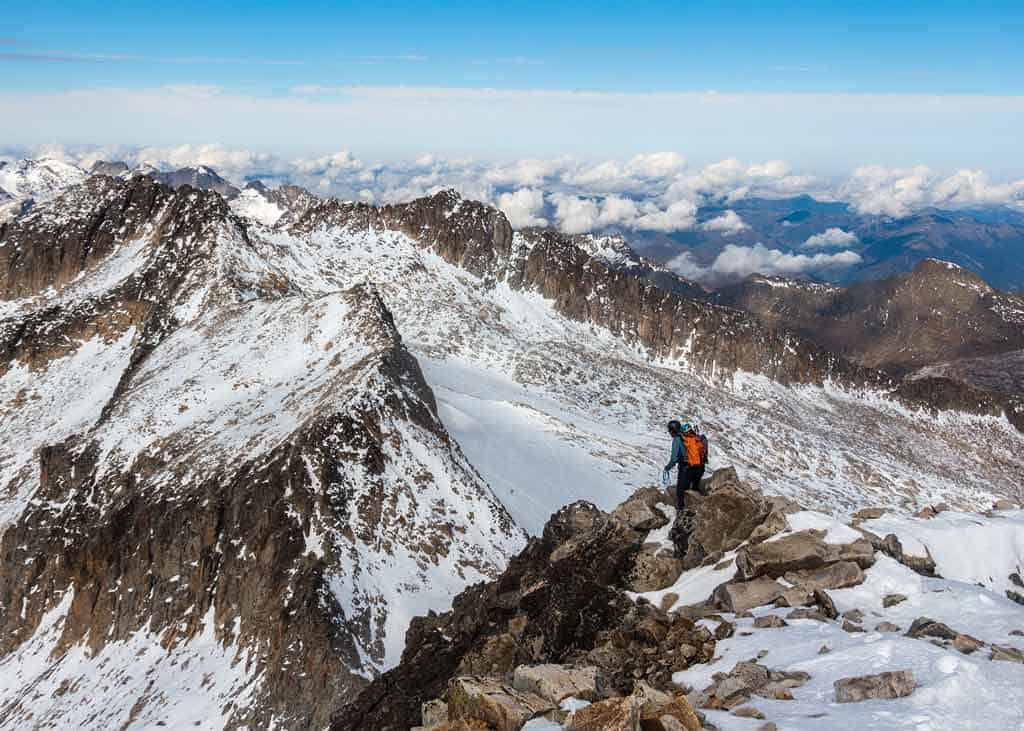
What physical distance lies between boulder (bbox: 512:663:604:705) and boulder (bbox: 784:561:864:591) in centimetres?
583

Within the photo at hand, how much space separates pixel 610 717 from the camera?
8.43 m

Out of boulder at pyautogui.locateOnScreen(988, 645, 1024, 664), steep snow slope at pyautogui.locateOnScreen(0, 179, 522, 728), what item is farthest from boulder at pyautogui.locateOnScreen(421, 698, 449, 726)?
steep snow slope at pyautogui.locateOnScreen(0, 179, 522, 728)

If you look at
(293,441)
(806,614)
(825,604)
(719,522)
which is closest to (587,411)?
(293,441)

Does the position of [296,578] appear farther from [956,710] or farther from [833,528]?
[956,710]

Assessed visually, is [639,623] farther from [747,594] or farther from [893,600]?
[893,600]

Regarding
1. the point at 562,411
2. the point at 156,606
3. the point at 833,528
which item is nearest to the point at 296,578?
the point at 156,606

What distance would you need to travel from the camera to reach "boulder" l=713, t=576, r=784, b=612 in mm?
14328

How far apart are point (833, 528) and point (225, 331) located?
51.6m

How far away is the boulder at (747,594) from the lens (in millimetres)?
14328

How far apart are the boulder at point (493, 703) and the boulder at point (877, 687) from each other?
14.2 ft

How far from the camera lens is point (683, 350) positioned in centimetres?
12506

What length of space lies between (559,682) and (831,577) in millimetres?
7305

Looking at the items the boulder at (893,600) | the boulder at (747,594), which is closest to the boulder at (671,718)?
the boulder at (747,594)

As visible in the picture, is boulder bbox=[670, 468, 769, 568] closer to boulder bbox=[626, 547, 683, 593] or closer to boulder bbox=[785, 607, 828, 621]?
boulder bbox=[626, 547, 683, 593]
